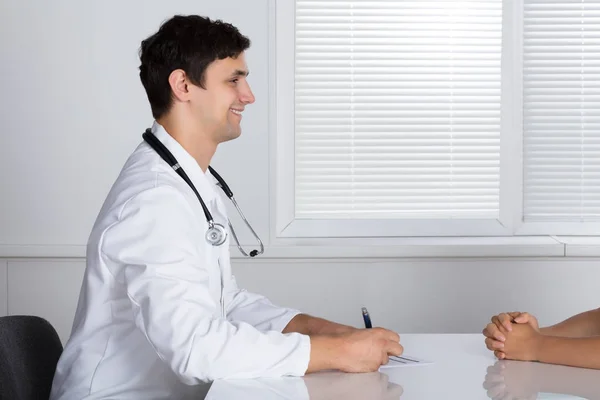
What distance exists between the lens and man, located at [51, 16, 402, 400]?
1.41 meters

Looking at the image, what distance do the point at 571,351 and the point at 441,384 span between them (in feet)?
0.97

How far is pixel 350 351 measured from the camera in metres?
1.48

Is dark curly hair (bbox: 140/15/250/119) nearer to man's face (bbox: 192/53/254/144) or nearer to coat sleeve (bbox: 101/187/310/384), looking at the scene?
man's face (bbox: 192/53/254/144)

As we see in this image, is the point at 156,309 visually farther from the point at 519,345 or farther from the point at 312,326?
the point at 519,345

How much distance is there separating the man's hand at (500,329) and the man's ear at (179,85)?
2.57ft

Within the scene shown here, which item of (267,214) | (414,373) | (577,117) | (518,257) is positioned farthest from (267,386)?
(577,117)

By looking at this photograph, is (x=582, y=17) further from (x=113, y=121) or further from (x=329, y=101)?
(x=113, y=121)

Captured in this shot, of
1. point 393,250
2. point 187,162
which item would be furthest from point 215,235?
point 393,250

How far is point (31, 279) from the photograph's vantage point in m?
2.92

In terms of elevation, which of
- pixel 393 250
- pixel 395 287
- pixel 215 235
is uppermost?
pixel 215 235

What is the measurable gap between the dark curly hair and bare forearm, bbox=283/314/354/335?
55 centimetres

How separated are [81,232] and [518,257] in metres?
1.56

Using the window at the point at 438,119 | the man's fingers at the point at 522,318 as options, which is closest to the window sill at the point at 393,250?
the window at the point at 438,119

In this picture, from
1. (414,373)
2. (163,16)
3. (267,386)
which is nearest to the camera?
(267,386)
